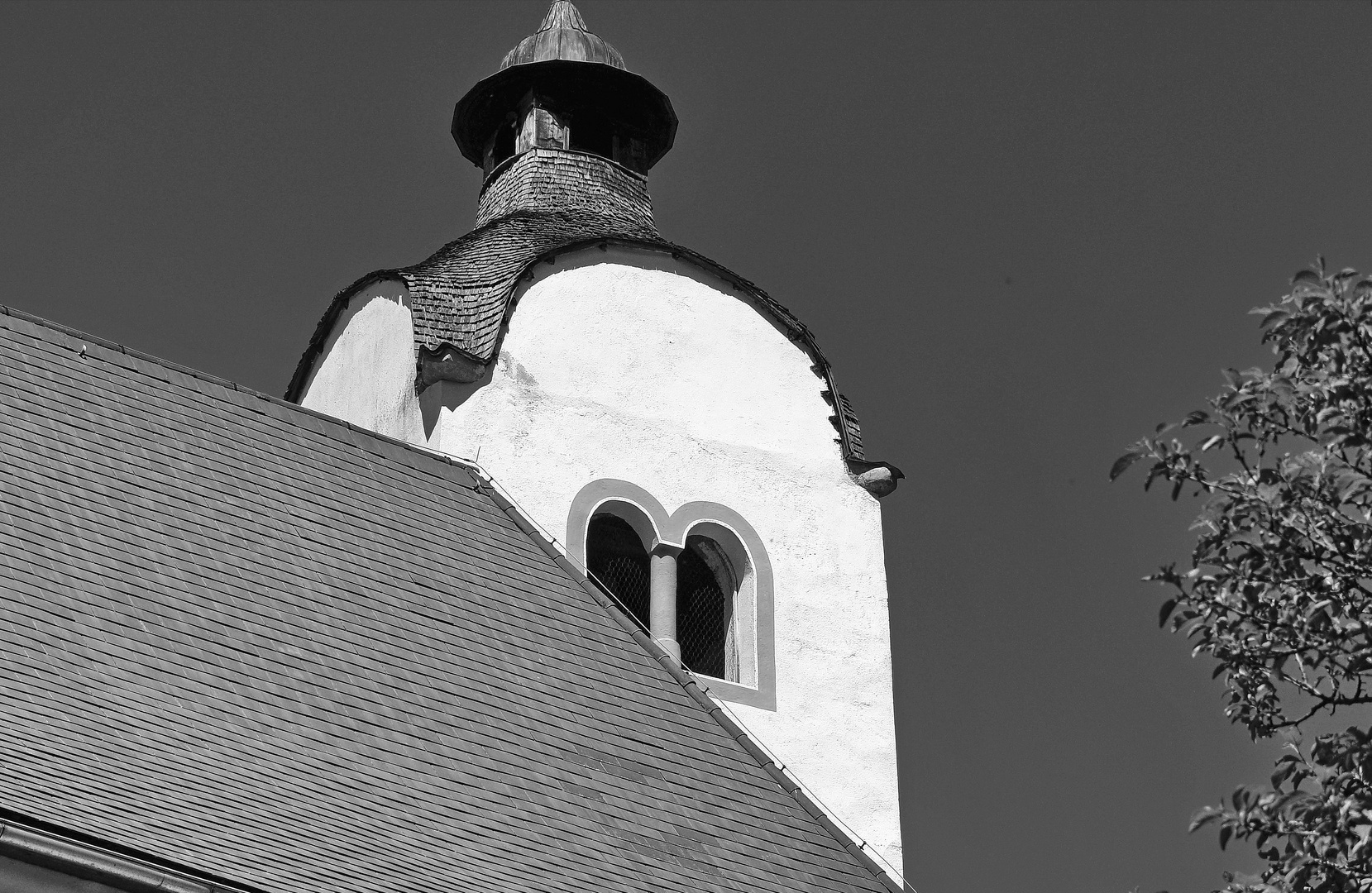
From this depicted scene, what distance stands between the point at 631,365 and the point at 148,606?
6.37 meters

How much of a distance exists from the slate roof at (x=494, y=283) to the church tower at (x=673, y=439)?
2 cm

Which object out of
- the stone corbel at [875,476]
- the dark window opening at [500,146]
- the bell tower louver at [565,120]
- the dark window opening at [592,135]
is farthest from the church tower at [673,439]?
the dark window opening at [500,146]

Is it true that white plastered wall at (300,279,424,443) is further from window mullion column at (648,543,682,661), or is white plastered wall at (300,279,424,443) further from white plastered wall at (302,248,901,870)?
window mullion column at (648,543,682,661)

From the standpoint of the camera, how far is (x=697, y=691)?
15.6 meters

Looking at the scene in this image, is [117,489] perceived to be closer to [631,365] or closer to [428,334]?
[428,334]

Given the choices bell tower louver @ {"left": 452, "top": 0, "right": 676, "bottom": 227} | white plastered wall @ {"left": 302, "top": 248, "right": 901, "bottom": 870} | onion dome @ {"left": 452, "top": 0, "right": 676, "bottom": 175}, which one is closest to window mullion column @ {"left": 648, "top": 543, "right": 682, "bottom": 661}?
white plastered wall @ {"left": 302, "top": 248, "right": 901, "bottom": 870}

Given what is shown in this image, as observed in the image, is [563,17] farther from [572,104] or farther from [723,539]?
[723,539]

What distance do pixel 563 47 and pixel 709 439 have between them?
5.17 m

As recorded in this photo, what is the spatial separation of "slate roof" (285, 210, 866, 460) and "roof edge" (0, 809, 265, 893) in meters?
7.42

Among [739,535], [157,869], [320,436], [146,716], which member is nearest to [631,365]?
[739,535]

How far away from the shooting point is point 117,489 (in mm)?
13875

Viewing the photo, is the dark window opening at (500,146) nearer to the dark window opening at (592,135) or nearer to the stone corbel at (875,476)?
the dark window opening at (592,135)

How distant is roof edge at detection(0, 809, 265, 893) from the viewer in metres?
10.2

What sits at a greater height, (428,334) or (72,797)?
(428,334)
